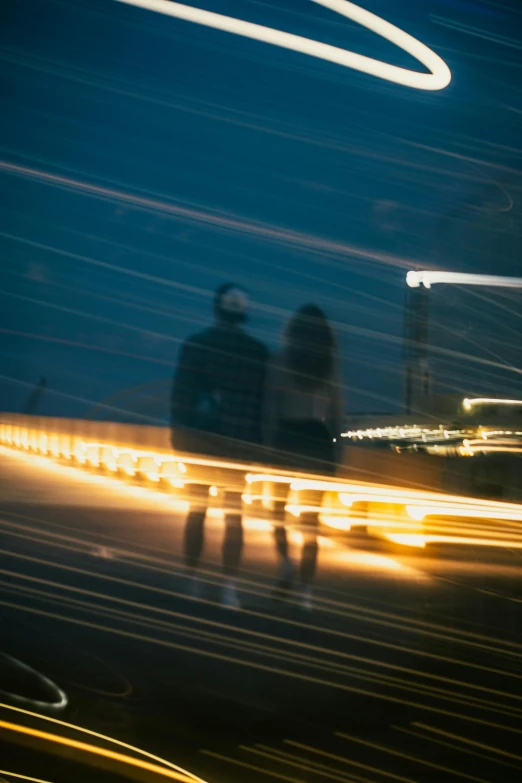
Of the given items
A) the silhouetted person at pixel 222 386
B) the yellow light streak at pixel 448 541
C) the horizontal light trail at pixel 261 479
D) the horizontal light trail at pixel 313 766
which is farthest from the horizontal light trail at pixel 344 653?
the yellow light streak at pixel 448 541

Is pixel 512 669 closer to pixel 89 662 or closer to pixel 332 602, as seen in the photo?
pixel 332 602

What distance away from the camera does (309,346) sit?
5.37 metres

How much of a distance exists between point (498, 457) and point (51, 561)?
3.42 m

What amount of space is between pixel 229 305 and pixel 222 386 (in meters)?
0.47

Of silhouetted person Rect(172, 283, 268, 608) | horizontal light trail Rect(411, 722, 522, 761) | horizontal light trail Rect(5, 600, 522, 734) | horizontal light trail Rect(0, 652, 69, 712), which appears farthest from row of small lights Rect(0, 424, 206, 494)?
horizontal light trail Rect(411, 722, 522, 761)

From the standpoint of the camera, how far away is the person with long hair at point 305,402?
5336 millimetres

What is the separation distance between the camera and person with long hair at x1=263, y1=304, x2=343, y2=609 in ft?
17.5

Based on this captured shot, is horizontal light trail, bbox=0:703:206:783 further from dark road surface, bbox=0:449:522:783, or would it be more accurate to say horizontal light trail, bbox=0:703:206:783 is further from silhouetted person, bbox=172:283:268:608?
silhouetted person, bbox=172:283:268:608

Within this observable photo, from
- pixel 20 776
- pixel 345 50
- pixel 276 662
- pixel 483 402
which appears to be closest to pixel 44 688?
pixel 20 776

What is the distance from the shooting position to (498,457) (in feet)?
21.0

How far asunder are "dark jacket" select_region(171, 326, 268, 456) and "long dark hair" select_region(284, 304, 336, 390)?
0.66 ft

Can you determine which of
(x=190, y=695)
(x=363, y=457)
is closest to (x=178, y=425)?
(x=190, y=695)

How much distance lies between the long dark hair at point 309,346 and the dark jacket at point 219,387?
20 cm

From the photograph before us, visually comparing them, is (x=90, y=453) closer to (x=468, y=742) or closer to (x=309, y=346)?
(x=309, y=346)
